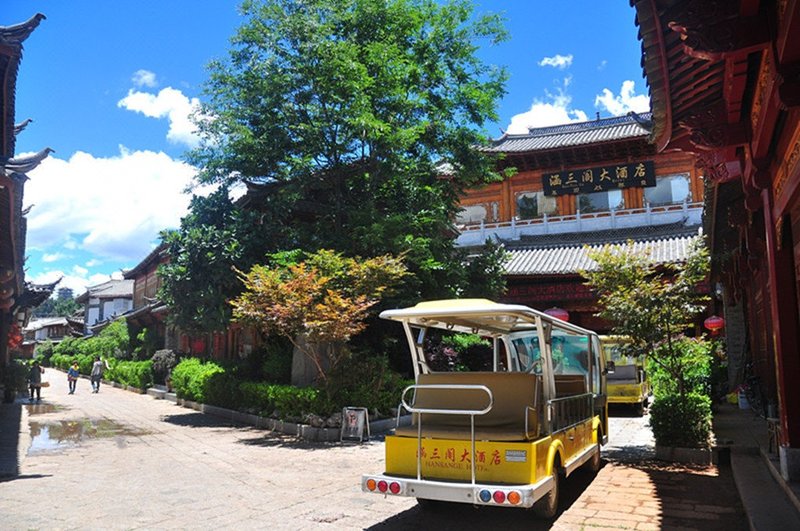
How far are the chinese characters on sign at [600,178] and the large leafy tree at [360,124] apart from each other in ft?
35.0

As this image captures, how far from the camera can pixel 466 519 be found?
6559mm

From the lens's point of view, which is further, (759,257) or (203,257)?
(203,257)

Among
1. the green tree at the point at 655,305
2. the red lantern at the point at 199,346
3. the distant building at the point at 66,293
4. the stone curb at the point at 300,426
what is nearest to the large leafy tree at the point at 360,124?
the stone curb at the point at 300,426

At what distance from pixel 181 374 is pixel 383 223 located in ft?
35.6

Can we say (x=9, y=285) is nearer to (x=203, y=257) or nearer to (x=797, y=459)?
(x=203, y=257)

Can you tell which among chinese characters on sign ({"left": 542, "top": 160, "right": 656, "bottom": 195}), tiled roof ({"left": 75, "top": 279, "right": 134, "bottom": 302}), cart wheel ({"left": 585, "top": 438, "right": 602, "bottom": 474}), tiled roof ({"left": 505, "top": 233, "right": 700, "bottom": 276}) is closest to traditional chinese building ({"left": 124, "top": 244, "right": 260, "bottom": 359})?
tiled roof ({"left": 505, "top": 233, "right": 700, "bottom": 276})

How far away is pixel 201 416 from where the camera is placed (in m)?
18.0

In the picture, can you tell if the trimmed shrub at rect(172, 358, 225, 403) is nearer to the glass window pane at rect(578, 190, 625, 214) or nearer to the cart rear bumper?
the cart rear bumper

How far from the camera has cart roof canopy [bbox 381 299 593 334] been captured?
245 inches

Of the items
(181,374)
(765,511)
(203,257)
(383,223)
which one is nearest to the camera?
(765,511)

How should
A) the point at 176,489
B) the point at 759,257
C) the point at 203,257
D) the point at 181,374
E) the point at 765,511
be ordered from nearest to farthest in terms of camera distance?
the point at 765,511
the point at 176,489
the point at 759,257
the point at 203,257
the point at 181,374

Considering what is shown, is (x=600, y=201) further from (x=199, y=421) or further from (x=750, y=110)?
(x=750, y=110)

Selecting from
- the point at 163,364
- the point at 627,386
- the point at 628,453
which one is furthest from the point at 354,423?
the point at 163,364

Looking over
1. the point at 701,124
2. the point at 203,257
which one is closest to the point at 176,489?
the point at 701,124
